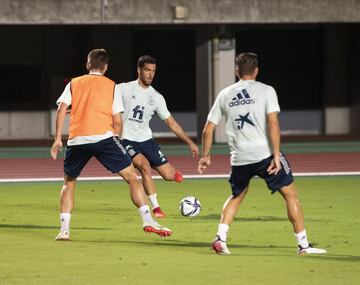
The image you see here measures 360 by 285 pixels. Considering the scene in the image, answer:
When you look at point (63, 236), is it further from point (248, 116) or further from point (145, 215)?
point (248, 116)

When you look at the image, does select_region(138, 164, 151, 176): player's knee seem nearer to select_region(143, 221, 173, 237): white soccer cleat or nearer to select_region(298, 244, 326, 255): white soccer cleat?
select_region(143, 221, 173, 237): white soccer cleat

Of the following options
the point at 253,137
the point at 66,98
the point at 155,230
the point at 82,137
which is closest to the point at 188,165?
the point at 155,230

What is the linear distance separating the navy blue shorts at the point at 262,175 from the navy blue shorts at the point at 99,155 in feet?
5.79

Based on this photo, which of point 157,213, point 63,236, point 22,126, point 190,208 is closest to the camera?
point 63,236

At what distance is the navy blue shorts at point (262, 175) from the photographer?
45.1ft

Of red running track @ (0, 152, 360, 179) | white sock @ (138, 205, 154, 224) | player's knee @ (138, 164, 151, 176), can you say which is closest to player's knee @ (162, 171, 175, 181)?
player's knee @ (138, 164, 151, 176)

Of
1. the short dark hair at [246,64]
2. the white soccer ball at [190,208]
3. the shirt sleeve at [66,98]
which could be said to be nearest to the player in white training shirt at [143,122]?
the white soccer ball at [190,208]

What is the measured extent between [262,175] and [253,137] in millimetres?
407

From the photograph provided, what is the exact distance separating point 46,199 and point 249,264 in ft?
29.6

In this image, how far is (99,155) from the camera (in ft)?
50.0

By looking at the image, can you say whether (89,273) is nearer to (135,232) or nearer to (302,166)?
(135,232)

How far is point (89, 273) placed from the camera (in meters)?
12.4

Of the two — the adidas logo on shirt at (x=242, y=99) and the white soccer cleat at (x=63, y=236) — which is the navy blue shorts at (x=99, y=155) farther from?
the adidas logo on shirt at (x=242, y=99)

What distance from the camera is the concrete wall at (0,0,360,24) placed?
35.8 m
